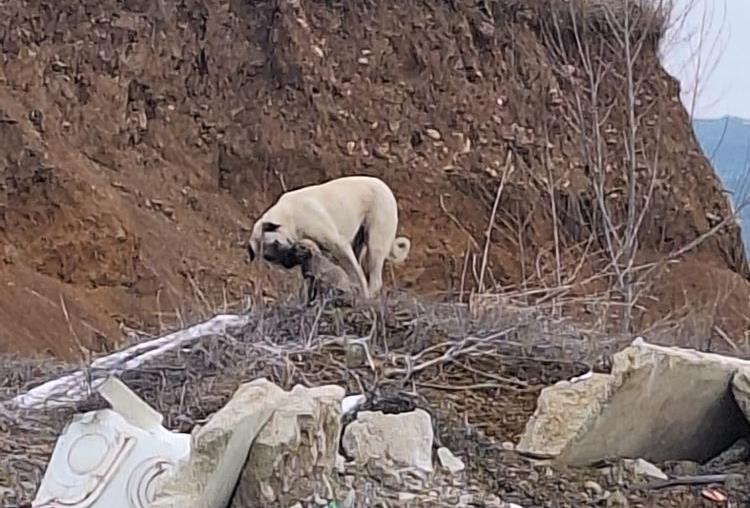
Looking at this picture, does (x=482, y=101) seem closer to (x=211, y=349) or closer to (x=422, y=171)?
(x=422, y=171)

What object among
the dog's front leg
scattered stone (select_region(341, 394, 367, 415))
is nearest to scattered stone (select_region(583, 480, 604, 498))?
scattered stone (select_region(341, 394, 367, 415))

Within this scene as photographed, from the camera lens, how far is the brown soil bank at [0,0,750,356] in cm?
1192

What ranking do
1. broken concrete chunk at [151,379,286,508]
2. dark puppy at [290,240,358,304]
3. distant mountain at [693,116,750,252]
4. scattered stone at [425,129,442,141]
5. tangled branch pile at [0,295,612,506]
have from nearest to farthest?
broken concrete chunk at [151,379,286,508], tangled branch pile at [0,295,612,506], dark puppy at [290,240,358,304], distant mountain at [693,116,750,252], scattered stone at [425,129,442,141]

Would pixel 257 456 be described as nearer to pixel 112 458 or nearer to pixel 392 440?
pixel 112 458

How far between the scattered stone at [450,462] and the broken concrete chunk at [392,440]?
0.06 m

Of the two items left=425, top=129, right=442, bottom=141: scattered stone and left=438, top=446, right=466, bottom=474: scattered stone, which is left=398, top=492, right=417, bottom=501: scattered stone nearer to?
left=438, top=446, right=466, bottom=474: scattered stone

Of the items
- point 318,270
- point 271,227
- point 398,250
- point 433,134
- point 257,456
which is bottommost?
point 433,134

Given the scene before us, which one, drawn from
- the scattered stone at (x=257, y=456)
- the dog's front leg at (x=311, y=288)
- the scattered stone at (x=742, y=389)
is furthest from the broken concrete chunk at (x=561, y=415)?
the dog's front leg at (x=311, y=288)

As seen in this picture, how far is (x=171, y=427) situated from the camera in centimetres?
401

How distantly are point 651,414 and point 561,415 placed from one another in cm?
28

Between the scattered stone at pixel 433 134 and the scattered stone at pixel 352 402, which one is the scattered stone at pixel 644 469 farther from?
the scattered stone at pixel 433 134

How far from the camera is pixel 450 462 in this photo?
379 centimetres

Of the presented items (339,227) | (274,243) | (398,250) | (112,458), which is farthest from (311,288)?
(112,458)

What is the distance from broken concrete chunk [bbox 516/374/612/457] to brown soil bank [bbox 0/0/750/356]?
24.8 ft
